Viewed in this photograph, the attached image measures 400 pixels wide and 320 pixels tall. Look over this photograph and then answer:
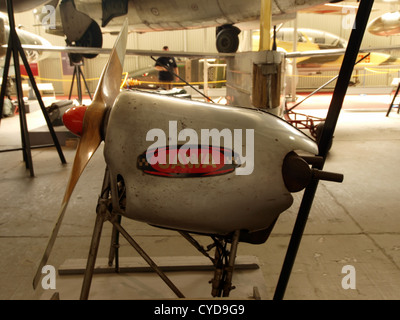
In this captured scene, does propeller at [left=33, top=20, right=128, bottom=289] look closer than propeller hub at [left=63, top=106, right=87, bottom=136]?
Yes

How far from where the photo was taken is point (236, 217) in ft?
4.00

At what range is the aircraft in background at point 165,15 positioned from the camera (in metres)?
5.56

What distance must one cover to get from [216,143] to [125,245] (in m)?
1.57

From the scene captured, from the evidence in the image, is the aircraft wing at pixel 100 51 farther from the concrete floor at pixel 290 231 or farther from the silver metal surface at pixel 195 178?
the silver metal surface at pixel 195 178

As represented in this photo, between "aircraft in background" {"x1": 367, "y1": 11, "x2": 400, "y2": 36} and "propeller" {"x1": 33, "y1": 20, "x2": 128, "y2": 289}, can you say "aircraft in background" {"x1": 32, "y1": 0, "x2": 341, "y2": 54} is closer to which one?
"propeller" {"x1": 33, "y1": 20, "x2": 128, "y2": 289}

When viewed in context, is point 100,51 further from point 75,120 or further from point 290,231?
point 75,120

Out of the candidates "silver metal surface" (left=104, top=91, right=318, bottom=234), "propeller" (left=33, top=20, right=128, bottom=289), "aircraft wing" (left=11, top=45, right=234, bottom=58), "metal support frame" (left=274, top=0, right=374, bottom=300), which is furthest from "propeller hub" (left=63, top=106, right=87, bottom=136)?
"aircraft wing" (left=11, top=45, right=234, bottom=58)

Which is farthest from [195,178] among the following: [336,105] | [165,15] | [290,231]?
[165,15]

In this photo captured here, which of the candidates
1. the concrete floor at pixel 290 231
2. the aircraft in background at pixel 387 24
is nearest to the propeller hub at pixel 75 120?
the concrete floor at pixel 290 231

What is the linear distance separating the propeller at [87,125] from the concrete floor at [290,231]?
3.03 ft

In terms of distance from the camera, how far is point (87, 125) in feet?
4.06

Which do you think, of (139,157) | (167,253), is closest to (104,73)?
(139,157)

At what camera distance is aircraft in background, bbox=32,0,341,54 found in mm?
5562

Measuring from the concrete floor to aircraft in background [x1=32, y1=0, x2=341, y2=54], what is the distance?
9.40 ft
